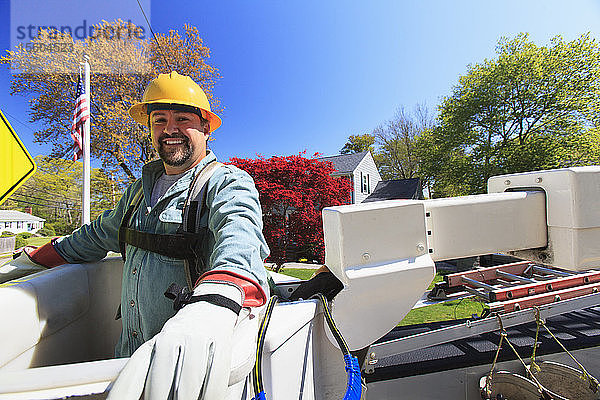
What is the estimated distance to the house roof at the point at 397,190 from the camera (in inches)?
874

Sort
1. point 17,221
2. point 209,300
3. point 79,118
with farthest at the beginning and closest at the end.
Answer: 1. point 17,221
2. point 79,118
3. point 209,300

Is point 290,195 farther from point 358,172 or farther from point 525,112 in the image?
point 358,172

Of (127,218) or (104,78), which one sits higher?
(104,78)

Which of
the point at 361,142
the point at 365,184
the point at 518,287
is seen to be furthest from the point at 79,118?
the point at 361,142

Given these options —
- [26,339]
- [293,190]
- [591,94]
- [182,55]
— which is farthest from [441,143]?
[26,339]

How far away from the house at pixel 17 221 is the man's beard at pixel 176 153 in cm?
4579

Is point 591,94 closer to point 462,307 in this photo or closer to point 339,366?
point 462,307

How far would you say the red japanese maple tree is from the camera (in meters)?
9.05

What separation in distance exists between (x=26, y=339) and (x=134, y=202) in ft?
2.48

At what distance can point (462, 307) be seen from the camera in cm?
615

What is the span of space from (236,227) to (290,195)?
302 inches

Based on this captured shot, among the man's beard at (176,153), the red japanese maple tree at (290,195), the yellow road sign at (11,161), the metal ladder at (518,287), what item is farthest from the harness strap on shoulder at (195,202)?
the red japanese maple tree at (290,195)

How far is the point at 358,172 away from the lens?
21859 millimetres

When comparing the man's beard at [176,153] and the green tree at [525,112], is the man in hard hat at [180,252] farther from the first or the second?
the green tree at [525,112]
